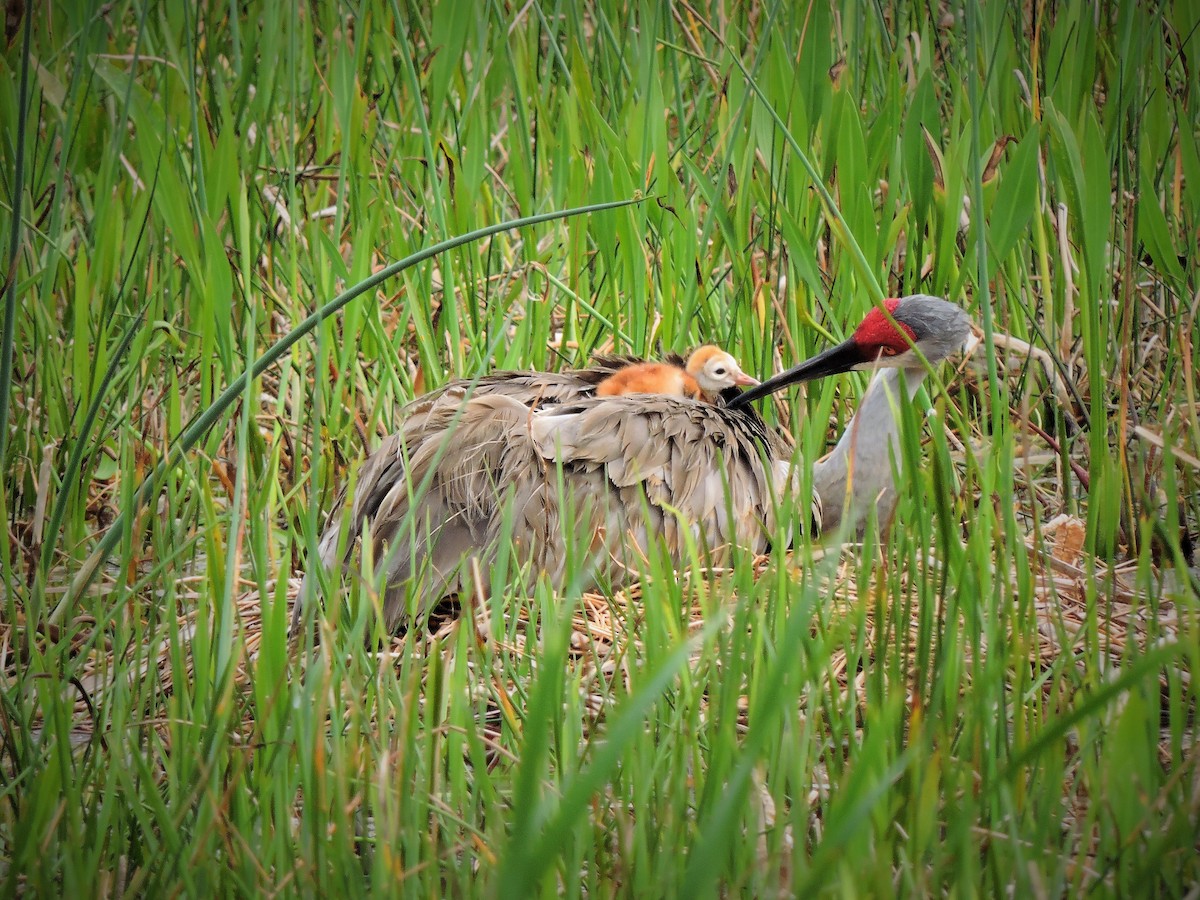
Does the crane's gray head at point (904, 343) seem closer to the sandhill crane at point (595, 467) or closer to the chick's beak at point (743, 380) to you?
the sandhill crane at point (595, 467)

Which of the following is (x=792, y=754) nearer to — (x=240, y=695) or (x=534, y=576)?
(x=240, y=695)

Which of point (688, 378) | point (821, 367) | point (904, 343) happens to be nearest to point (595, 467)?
point (688, 378)

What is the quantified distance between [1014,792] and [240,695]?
45.0 inches

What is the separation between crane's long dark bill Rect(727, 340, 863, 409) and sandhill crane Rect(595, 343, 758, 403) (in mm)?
105

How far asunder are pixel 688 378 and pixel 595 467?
0.51 meters

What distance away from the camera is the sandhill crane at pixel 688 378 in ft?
9.63

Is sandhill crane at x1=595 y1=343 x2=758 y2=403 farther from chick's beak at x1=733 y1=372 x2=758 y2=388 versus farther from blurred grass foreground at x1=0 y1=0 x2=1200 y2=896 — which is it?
blurred grass foreground at x1=0 y1=0 x2=1200 y2=896

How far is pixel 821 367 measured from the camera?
9.46ft

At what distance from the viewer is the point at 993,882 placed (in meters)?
1.28

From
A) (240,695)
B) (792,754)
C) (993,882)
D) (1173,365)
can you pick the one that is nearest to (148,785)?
(240,695)

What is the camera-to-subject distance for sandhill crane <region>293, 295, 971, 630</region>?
2.57 metres

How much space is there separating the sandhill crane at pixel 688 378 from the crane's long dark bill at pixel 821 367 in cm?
11

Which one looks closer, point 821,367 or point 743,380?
point 821,367

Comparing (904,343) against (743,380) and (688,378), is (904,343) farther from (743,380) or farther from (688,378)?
(688,378)
